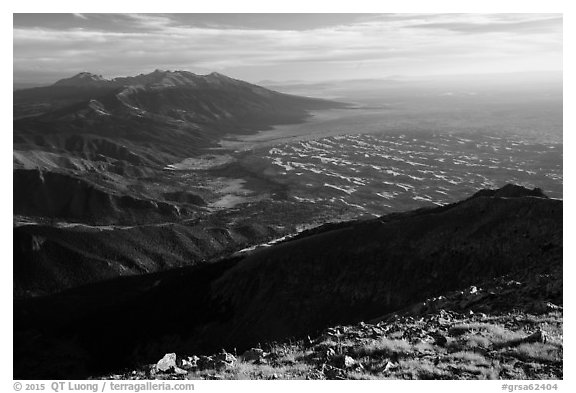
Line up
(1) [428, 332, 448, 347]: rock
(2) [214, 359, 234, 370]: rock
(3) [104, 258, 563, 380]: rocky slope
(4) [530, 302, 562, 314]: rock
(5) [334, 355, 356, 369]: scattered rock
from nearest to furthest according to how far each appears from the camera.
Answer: (3) [104, 258, 563, 380]: rocky slope, (5) [334, 355, 356, 369]: scattered rock, (2) [214, 359, 234, 370]: rock, (1) [428, 332, 448, 347]: rock, (4) [530, 302, 562, 314]: rock

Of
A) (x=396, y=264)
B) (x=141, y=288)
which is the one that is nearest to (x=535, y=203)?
(x=396, y=264)

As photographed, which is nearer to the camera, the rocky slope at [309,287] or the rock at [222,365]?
the rock at [222,365]

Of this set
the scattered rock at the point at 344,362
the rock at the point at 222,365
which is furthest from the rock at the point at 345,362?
the rock at the point at 222,365

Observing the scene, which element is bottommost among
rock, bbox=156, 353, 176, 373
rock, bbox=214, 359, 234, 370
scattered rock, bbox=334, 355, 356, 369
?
rock, bbox=156, 353, 176, 373

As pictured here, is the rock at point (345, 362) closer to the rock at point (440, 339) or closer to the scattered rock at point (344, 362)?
the scattered rock at point (344, 362)

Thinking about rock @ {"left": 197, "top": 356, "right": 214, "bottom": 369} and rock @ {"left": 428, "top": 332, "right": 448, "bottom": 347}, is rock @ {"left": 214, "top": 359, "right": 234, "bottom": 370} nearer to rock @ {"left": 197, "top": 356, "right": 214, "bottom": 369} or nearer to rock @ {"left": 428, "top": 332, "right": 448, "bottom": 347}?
rock @ {"left": 197, "top": 356, "right": 214, "bottom": 369}

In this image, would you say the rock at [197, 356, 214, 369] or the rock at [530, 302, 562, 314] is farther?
the rock at [530, 302, 562, 314]

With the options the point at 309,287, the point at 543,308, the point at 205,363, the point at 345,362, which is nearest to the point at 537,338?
the point at 543,308

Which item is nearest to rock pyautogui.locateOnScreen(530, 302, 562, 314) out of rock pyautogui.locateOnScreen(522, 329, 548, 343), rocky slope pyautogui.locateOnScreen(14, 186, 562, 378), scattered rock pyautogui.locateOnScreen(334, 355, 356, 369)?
rock pyautogui.locateOnScreen(522, 329, 548, 343)

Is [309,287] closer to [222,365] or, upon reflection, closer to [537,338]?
[222,365]
